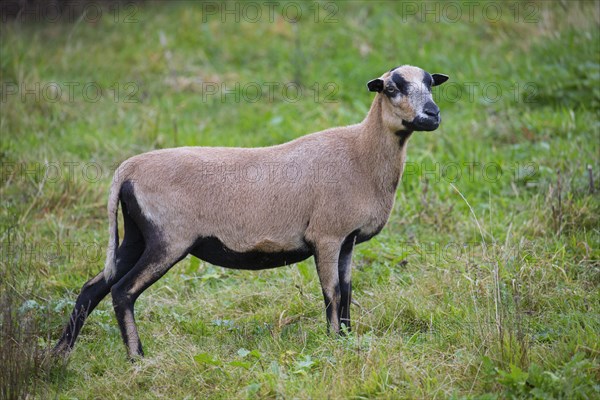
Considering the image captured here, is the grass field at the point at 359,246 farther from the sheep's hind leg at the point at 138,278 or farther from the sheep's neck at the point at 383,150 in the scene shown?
the sheep's neck at the point at 383,150

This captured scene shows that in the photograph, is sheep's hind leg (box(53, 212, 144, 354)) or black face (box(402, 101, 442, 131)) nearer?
black face (box(402, 101, 442, 131))

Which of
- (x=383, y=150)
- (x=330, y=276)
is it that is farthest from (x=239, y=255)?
(x=383, y=150)

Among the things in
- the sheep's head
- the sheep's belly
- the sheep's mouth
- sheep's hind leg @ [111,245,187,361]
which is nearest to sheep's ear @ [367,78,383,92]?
the sheep's head

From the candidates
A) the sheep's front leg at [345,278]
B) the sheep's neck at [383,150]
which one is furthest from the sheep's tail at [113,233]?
the sheep's neck at [383,150]

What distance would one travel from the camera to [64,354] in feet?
19.0

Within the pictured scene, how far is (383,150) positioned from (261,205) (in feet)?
3.65

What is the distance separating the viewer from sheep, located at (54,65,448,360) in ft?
18.8

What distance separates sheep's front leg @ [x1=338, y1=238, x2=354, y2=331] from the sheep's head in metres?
1.09

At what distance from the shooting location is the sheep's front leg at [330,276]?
576 cm

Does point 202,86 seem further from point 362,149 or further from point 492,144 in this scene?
point 362,149

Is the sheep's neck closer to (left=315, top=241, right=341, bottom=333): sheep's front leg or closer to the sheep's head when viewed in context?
the sheep's head

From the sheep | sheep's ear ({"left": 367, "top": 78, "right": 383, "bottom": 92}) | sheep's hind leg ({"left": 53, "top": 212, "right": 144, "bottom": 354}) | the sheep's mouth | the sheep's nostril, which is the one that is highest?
sheep's ear ({"left": 367, "top": 78, "right": 383, "bottom": 92})

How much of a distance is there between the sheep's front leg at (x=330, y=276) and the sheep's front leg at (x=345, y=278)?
19 centimetres

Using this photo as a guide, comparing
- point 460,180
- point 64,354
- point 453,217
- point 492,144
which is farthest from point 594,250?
point 64,354
